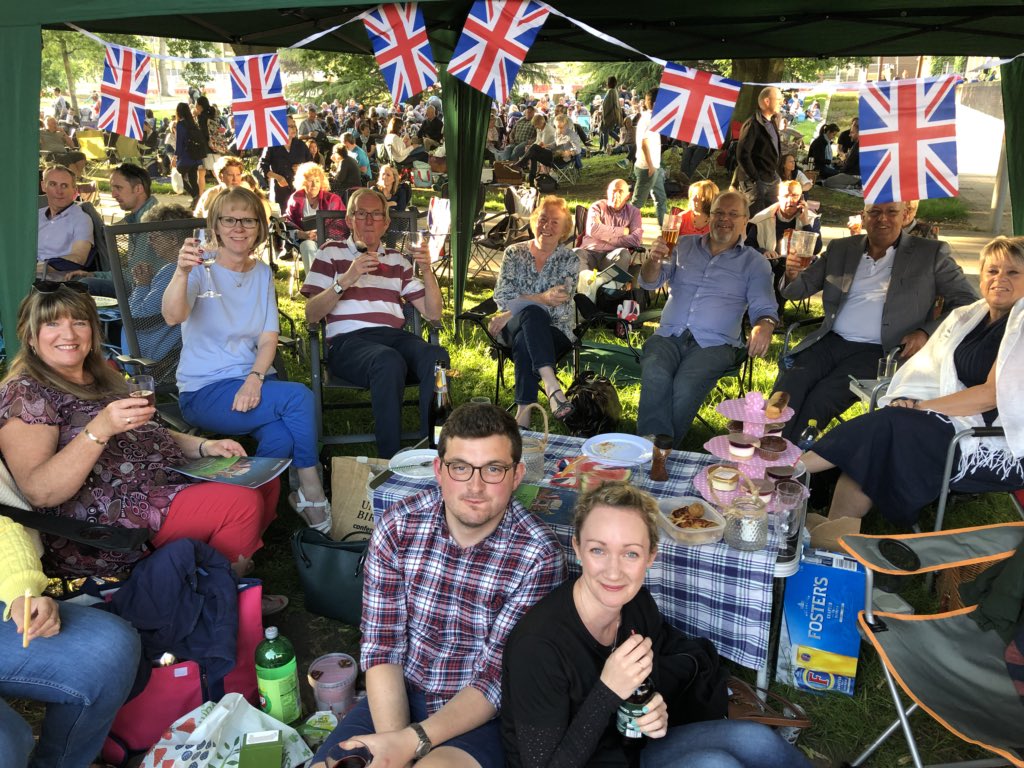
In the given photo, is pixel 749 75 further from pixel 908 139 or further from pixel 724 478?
pixel 724 478

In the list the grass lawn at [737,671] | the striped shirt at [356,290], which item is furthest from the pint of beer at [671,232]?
the striped shirt at [356,290]

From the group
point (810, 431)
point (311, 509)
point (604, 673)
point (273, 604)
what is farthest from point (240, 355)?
point (810, 431)

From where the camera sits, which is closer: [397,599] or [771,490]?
[397,599]

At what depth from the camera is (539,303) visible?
4680mm

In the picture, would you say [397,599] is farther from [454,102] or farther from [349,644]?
[454,102]

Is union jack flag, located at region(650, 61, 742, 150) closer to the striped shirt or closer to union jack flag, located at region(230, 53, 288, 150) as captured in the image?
the striped shirt

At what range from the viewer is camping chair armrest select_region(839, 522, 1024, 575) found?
230cm

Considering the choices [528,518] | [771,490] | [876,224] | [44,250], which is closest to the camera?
[528,518]

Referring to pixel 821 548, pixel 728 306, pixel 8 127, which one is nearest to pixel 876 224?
pixel 728 306

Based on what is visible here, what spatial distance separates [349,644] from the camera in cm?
299

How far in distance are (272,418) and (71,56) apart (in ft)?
125

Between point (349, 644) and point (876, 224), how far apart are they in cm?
326

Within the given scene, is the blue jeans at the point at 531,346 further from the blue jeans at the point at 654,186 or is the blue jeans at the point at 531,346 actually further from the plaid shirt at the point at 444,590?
the blue jeans at the point at 654,186

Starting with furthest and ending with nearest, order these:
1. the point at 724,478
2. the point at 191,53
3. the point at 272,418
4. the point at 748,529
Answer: the point at 191,53 → the point at 272,418 → the point at 724,478 → the point at 748,529
